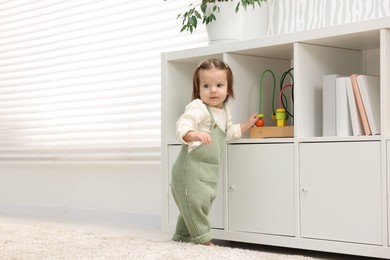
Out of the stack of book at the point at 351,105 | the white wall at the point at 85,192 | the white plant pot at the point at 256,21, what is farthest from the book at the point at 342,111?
the white wall at the point at 85,192

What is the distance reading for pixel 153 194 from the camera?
10.6 ft

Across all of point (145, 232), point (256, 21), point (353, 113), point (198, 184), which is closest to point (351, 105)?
point (353, 113)

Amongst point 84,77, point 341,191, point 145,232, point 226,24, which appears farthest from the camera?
point 84,77

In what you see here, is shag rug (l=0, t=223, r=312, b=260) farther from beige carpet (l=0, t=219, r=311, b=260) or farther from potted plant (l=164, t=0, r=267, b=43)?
potted plant (l=164, t=0, r=267, b=43)

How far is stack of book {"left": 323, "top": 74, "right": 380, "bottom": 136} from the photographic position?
2037mm

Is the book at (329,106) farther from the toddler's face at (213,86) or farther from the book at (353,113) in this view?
the toddler's face at (213,86)

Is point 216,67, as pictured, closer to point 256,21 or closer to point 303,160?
point 303,160

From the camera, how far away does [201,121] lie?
91.4 inches

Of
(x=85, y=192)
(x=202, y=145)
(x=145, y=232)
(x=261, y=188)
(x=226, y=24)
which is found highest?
(x=226, y=24)

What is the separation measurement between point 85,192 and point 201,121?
146cm

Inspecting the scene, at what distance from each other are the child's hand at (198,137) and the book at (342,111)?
40cm

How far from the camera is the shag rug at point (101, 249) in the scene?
1.98m

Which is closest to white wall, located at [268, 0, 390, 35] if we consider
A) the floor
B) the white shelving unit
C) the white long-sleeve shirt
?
the white shelving unit

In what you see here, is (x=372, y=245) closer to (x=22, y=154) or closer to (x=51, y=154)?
(x=51, y=154)
